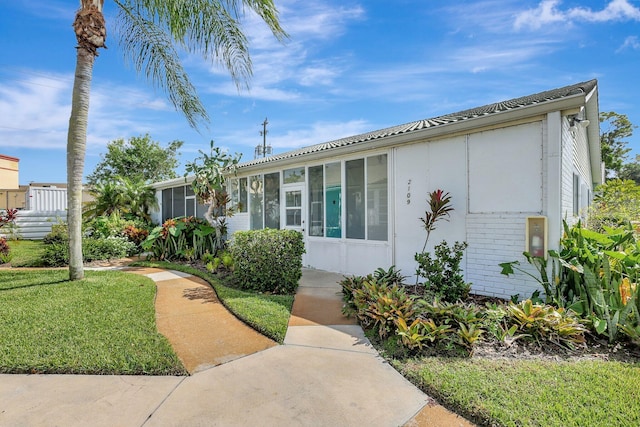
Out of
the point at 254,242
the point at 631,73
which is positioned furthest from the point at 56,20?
the point at 631,73

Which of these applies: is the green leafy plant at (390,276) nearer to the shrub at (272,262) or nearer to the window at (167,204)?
the shrub at (272,262)

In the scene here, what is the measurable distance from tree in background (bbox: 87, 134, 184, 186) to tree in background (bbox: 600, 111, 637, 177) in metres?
35.6

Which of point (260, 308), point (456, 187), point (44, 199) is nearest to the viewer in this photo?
point (260, 308)

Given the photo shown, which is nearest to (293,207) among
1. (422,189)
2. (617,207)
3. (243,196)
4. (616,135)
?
(243,196)

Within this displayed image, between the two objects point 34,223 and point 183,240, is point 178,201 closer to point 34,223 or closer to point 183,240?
point 183,240

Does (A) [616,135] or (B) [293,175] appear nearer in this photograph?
(B) [293,175]

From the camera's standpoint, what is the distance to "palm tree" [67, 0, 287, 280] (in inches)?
234

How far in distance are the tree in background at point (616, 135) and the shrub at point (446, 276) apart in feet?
87.8

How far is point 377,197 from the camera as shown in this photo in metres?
6.81

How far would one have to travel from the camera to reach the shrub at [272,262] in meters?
5.91

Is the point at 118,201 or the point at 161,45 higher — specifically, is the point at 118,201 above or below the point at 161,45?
below

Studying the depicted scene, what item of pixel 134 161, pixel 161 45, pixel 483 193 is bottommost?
pixel 483 193

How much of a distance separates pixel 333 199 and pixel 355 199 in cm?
66

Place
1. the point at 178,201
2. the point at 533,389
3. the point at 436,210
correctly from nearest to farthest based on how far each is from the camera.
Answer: the point at 533,389 → the point at 436,210 → the point at 178,201
